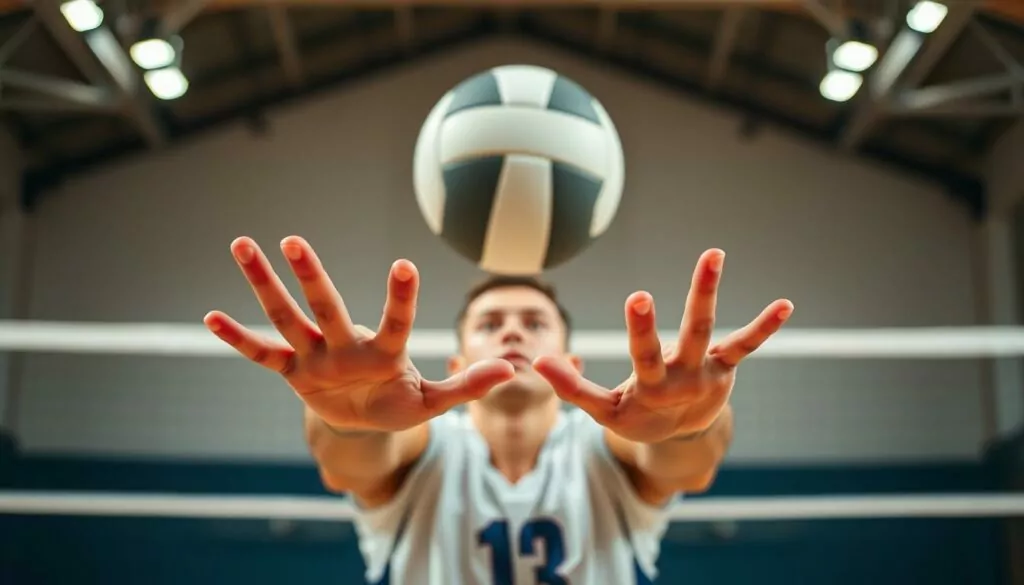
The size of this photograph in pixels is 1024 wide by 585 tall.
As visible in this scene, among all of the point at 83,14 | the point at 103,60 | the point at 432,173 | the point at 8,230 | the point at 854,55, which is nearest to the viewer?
the point at 432,173

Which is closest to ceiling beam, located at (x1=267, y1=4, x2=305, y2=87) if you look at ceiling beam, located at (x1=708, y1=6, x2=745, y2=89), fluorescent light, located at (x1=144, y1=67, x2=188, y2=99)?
fluorescent light, located at (x1=144, y1=67, x2=188, y2=99)

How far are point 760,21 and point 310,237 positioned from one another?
14.6ft

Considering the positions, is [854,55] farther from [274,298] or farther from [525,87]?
[274,298]

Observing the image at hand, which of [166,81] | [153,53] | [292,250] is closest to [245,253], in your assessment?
[292,250]

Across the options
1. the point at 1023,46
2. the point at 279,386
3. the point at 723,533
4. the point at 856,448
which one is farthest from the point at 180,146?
the point at 1023,46

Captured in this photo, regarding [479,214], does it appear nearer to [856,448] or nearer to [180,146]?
[856,448]

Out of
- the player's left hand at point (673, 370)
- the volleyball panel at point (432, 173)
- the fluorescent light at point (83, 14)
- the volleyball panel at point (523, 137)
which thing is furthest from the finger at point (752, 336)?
the fluorescent light at point (83, 14)

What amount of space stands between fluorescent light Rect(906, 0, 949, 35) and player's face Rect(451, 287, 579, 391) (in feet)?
17.4

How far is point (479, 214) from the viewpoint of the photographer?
2838 mm

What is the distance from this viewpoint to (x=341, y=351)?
74.4 inches

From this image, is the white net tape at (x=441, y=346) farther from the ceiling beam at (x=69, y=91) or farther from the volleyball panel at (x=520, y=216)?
the ceiling beam at (x=69, y=91)

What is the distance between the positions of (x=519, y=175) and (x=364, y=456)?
34.9 inches

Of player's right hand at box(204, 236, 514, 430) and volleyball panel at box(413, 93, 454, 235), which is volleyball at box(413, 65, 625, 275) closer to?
volleyball panel at box(413, 93, 454, 235)

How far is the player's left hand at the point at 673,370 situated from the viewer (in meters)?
1.87
